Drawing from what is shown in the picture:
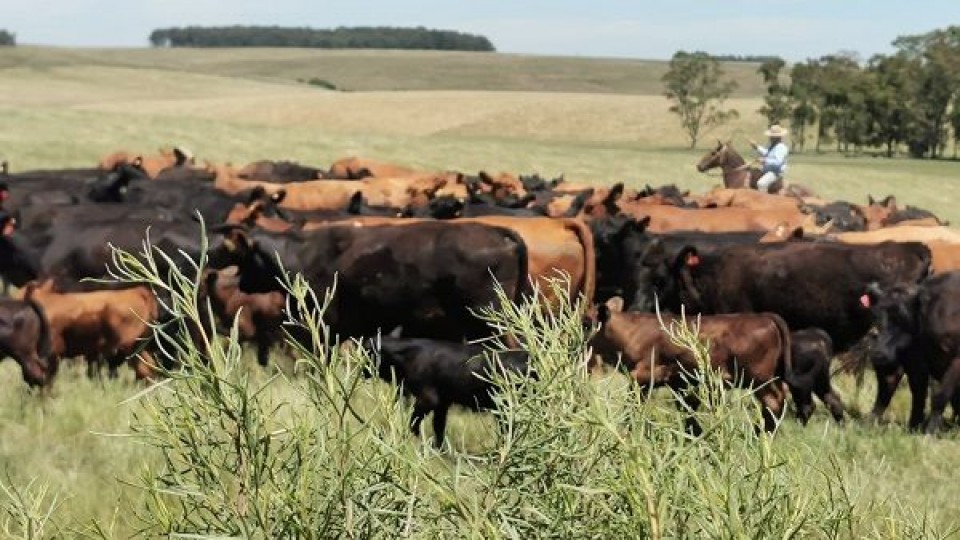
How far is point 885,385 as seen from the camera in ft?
29.7

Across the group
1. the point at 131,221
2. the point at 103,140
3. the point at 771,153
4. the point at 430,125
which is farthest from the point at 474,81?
the point at 131,221

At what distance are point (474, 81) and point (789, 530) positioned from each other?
136 metres

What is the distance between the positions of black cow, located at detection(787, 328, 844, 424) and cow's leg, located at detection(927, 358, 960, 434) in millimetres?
748

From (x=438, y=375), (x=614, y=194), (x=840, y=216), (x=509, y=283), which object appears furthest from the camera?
(x=840, y=216)

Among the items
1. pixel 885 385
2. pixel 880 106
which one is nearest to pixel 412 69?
pixel 880 106

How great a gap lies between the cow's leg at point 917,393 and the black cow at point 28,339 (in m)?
6.67

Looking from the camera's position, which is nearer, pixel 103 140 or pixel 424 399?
pixel 424 399

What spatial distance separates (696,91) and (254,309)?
83147 millimetres

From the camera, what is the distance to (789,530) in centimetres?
204

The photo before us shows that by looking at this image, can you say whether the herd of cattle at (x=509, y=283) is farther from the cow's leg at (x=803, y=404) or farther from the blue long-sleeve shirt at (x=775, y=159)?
the blue long-sleeve shirt at (x=775, y=159)

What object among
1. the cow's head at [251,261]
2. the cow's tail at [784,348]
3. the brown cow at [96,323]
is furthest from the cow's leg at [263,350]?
the cow's tail at [784,348]

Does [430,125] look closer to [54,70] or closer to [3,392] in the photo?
[54,70]

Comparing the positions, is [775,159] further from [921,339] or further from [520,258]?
[921,339]

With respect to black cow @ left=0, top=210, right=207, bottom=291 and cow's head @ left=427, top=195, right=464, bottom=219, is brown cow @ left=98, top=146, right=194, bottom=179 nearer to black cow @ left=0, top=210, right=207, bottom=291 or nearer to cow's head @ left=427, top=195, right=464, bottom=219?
black cow @ left=0, top=210, right=207, bottom=291
